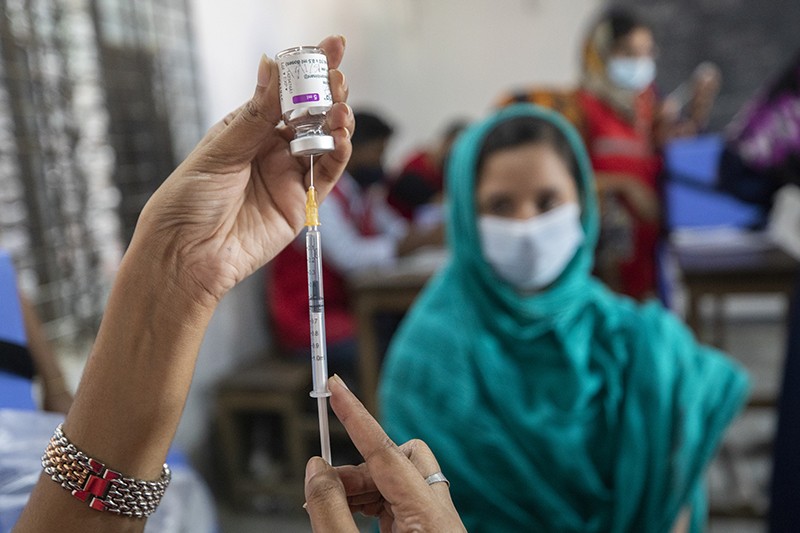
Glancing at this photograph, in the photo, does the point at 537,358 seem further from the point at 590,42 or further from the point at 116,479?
the point at 590,42

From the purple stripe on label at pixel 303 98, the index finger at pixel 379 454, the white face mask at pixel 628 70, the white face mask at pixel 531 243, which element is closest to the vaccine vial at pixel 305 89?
the purple stripe on label at pixel 303 98

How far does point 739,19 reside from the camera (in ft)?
12.8

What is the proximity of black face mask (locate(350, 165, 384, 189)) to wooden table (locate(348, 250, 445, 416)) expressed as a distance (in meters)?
0.65

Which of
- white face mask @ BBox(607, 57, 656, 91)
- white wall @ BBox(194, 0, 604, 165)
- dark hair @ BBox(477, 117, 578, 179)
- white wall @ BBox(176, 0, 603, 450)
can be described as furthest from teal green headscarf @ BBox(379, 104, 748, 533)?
white wall @ BBox(194, 0, 604, 165)

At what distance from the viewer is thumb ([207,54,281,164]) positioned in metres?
0.46

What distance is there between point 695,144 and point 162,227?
2592mm

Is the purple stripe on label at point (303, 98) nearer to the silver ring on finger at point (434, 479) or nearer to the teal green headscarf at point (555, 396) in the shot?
the silver ring on finger at point (434, 479)

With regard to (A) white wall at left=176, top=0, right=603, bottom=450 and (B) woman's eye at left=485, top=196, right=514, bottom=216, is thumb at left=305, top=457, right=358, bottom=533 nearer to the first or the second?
(B) woman's eye at left=485, top=196, right=514, bottom=216

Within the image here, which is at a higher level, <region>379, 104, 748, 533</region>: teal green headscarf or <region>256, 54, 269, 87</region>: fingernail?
<region>256, 54, 269, 87</region>: fingernail

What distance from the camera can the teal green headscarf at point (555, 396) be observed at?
114 cm

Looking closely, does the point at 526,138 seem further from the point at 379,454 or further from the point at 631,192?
the point at 631,192

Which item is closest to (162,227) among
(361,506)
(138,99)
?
(361,506)

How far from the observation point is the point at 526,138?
1.22 metres

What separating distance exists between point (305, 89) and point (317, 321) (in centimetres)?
18
